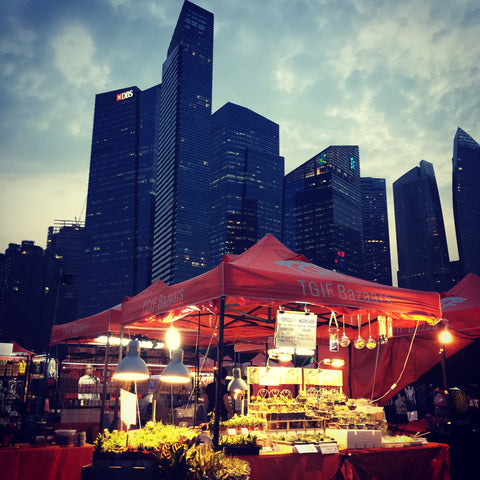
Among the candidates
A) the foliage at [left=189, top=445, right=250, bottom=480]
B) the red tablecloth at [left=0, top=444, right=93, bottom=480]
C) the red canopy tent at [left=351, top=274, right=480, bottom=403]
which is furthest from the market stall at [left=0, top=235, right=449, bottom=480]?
the red tablecloth at [left=0, top=444, right=93, bottom=480]

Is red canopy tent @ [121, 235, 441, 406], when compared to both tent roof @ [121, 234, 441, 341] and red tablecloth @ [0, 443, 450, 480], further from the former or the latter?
red tablecloth @ [0, 443, 450, 480]

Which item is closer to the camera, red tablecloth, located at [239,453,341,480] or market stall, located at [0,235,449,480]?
red tablecloth, located at [239,453,341,480]

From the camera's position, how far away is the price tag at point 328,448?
6650mm

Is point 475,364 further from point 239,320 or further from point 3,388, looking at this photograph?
point 3,388

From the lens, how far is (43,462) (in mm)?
6871

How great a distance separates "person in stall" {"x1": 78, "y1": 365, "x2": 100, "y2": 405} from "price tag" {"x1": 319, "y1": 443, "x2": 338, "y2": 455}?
1103cm

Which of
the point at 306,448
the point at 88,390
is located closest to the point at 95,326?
the point at 306,448

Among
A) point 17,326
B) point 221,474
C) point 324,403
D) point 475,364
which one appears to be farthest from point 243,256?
point 17,326

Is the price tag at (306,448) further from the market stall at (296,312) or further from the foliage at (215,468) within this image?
the foliage at (215,468)

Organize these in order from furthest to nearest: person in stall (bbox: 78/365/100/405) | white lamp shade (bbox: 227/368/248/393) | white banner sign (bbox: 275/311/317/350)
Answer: person in stall (bbox: 78/365/100/405) → white lamp shade (bbox: 227/368/248/393) → white banner sign (bbox: 275/311/317/350)

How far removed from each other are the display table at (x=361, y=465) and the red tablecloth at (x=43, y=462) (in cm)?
303

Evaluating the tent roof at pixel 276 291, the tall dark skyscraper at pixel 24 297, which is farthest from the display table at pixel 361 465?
the tall dark skyscraper at pixel 24 297

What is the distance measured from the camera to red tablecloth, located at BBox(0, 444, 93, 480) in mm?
6605

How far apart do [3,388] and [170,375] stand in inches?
423
